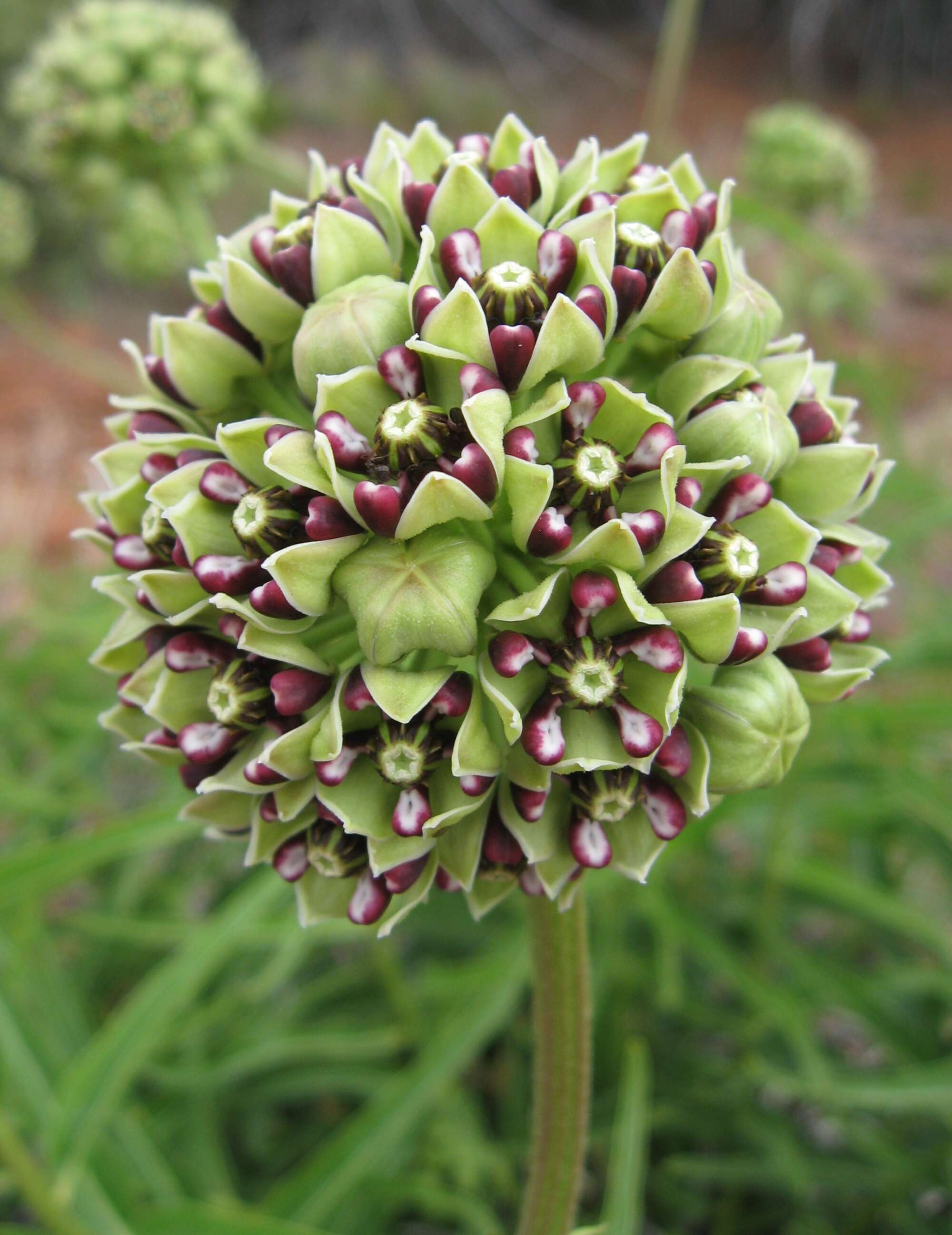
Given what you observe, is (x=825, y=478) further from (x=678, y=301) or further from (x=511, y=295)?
(x=511, y=295)

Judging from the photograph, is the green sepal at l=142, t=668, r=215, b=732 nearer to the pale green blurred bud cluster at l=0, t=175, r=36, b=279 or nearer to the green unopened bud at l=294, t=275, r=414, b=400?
the green unopened bud at l=294, t=275, r=414, b=400

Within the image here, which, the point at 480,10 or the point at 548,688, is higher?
the point at 480,10

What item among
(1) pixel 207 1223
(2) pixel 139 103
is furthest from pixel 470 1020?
(2) pixel 139 103

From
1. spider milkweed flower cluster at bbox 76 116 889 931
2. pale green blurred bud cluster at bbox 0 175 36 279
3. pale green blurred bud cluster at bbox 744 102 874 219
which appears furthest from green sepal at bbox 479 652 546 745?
pale green blurred bud cluster at bbox 0 175 36 279

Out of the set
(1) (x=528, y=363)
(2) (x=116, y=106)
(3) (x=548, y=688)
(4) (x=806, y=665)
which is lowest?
(4) (x=806, y=665)

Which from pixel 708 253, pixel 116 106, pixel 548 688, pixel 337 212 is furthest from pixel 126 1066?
pixel 116 106

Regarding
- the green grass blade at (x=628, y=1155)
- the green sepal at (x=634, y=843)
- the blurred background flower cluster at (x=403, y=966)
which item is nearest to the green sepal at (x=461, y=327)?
the green sepal at (x=634, y=843)

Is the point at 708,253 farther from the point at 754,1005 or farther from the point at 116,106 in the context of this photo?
the point at 116,106

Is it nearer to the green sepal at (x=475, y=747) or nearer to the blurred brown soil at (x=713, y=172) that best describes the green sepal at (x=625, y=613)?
the green sepal at (x=475, y=747)
